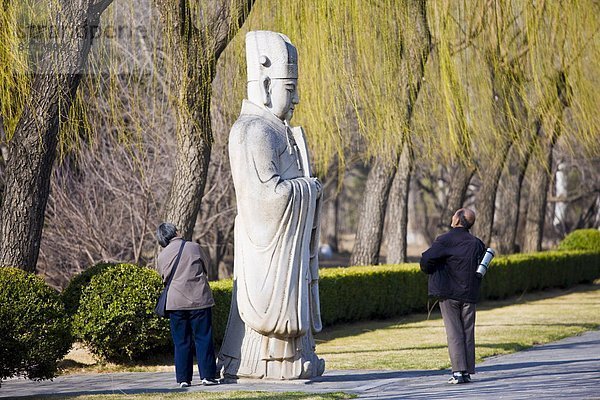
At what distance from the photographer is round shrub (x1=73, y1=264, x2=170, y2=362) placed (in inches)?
525

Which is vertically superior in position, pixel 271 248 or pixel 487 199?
pixel 487 199

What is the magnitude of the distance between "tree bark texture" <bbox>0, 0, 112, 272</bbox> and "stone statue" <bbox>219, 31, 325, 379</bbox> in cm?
183

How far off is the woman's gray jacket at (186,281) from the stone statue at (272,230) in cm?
44

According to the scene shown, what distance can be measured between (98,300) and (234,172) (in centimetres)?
348

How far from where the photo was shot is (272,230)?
1056 cm

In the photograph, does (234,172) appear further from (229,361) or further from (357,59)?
(357,59)

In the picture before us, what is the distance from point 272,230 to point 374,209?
35.4 ft

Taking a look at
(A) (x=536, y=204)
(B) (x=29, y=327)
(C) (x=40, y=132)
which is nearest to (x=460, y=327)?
(B) (x=29, y=327)

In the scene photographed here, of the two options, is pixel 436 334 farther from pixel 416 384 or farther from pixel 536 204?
pixel 536 204

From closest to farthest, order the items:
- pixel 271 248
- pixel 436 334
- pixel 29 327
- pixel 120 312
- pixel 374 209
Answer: pixel 29 327 < pixel 271 248 < pixel 120 312 < pixel 436 334 < pixel 374 209

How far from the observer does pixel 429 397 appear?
997 centimetres

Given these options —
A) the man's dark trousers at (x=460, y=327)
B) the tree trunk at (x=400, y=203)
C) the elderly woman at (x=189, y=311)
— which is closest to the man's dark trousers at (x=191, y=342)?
the elderly woman at (x=189, y=311)

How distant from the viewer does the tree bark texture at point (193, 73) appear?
1257cm

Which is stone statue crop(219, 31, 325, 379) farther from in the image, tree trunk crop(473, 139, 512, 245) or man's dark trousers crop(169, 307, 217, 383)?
tree trunk crop(473, 139, 512, 245)
